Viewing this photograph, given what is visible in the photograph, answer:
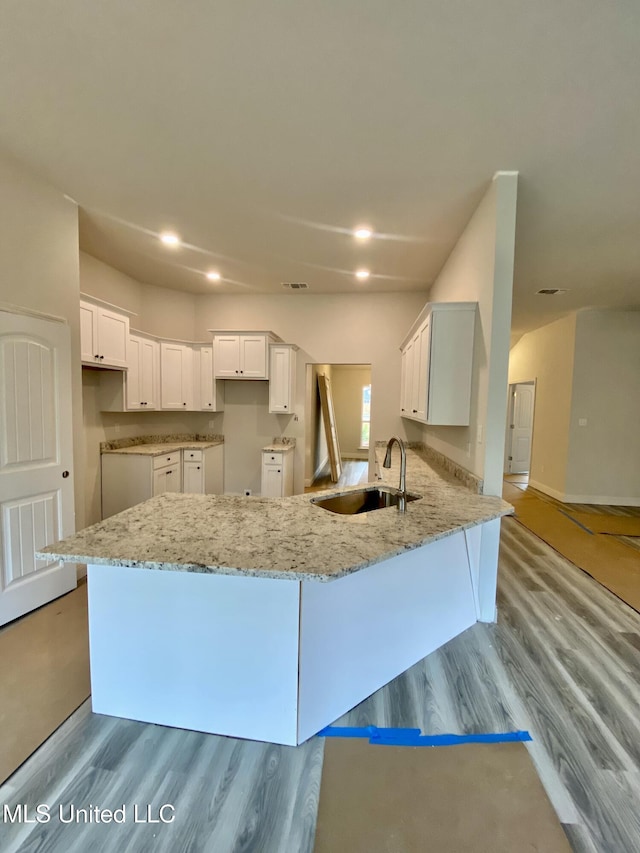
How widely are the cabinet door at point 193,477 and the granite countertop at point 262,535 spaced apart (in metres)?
2.79

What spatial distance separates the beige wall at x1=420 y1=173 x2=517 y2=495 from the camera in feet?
7.52

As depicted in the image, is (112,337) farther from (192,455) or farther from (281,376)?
(281,376)

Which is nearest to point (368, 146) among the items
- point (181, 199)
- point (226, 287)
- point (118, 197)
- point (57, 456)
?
point (181, 199)

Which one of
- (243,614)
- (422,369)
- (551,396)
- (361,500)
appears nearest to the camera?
(243,614)

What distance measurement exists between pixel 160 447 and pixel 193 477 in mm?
627

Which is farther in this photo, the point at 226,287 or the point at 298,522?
the point at 226,287

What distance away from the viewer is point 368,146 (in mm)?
2150

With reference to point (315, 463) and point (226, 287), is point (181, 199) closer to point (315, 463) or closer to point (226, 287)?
point (226, 287)

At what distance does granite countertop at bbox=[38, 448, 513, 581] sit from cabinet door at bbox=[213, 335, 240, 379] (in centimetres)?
303

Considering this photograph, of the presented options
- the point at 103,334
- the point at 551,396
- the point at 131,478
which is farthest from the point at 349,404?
the point at 103,334

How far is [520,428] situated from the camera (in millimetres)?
8484

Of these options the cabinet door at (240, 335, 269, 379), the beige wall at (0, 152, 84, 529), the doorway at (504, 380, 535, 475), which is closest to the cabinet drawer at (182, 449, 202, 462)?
the cabinet door at (240, 335, 269, 379)

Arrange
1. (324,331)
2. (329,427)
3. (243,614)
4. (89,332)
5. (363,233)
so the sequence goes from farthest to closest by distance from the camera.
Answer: (329,427) → (324,331) → (89,332) → (363,233) → (243,614)

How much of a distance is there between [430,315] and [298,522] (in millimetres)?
1893
